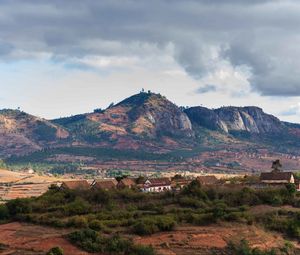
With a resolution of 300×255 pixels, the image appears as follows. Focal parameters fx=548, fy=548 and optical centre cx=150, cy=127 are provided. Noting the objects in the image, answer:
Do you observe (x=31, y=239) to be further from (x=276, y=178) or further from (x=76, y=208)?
(x=276, y=178)

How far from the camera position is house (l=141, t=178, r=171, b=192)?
3937 inches

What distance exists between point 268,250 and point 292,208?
15830mm

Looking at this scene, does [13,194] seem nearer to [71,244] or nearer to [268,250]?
[71,244]

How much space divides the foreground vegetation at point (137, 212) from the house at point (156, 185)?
18.7 meters

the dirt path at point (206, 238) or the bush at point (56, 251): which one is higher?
the dirt path at point (206, 238)

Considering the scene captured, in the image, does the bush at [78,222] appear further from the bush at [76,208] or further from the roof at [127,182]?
the roof at [127,182]

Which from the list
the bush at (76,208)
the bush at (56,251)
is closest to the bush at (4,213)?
the bush at (76,208)

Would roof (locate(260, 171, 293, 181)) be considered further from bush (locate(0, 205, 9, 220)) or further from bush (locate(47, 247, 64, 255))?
bush (locate(47, 247, 64, 255))

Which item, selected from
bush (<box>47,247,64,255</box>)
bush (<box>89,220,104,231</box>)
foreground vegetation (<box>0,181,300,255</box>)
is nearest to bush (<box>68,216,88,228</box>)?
foreground vegetation (<box>0,181,300,255</box>)

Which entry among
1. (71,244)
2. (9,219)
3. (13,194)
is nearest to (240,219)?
(71,244)

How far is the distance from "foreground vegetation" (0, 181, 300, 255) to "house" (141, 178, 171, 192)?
18.7 meters

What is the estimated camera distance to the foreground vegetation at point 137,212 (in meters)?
60.8

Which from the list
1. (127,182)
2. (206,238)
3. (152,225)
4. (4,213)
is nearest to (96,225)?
(152,225)

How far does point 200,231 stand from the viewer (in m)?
62.3
